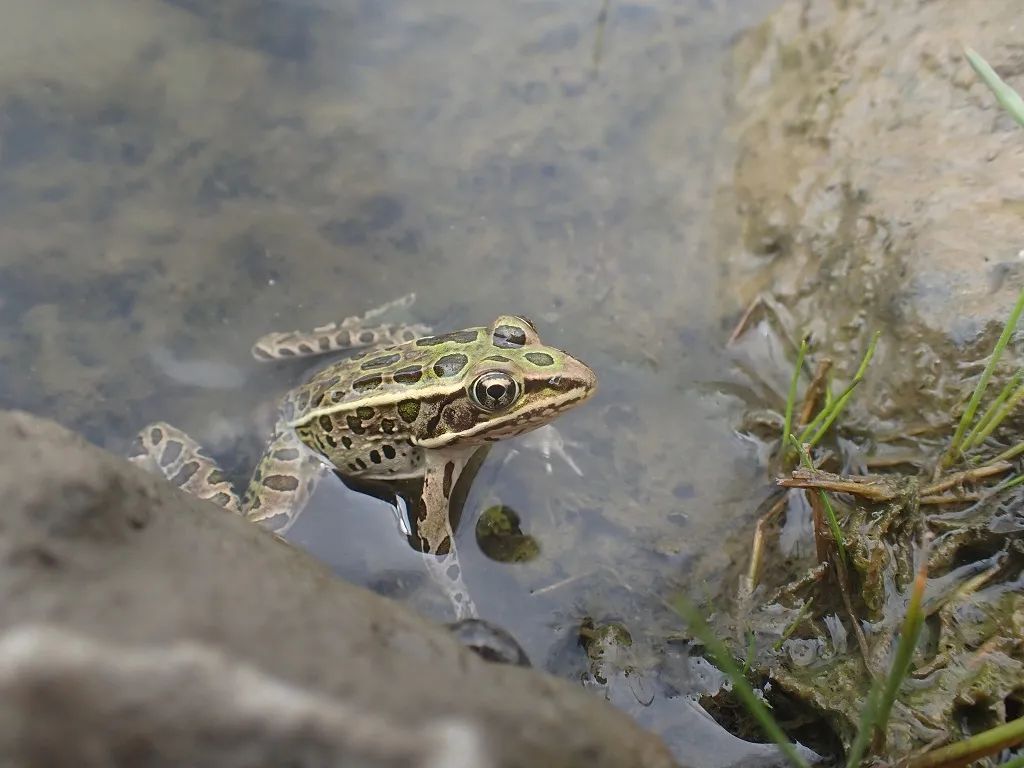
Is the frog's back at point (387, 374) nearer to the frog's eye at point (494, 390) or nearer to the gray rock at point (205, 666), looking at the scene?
the frog's eye at point (494, 390)

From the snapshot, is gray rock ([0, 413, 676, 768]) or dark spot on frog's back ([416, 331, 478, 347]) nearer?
gray rock ([0, 413, 676, 768])

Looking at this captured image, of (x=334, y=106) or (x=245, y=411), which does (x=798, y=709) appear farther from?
(x=334, y=106)

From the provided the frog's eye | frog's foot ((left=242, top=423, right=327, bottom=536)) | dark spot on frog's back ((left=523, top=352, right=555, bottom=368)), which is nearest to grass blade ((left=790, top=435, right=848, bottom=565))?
dark spot on frog's back ((left=523, top=352, right=555, bottom=368))

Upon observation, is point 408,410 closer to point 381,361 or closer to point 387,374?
point 387,374

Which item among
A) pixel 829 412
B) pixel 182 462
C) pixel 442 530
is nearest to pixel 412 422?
pixel 442 530

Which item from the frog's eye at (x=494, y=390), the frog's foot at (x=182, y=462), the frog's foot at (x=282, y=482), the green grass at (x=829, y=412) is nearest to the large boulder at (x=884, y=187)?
the green grass at (x=829, y=412)

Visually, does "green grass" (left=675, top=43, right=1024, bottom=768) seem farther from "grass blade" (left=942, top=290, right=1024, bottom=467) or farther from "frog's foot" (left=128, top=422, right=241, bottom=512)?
"frog's foot" (left=128, top=422, right=241, bottom=512)

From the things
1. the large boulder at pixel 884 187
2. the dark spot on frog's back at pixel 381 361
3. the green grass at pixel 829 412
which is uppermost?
the large boulder at pixel 884 187
